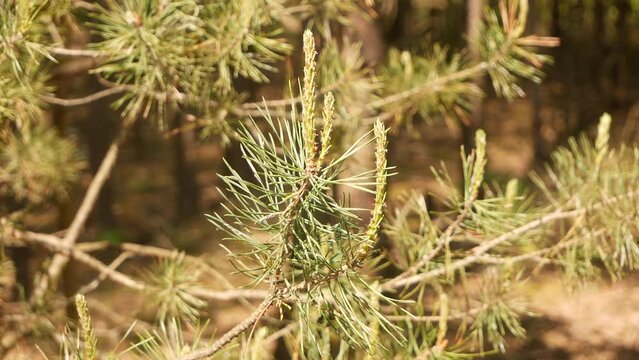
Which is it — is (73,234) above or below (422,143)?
above

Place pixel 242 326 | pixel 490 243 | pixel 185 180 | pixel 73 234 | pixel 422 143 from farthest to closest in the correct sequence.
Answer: pixel 422 143, pixel 185 180, pixel 73 234, pixel 490 243, pixel 242 326

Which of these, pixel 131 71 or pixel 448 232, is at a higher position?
pixel 131 71

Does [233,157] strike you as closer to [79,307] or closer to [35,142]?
[35,142]

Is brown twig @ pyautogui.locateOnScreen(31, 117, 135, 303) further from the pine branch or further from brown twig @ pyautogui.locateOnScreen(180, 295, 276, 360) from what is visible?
brown twig @ pyautogui.locateOnScreen(180, 295, 276, 360)

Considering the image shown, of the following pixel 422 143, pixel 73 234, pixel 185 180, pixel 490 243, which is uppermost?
pixel 490 243

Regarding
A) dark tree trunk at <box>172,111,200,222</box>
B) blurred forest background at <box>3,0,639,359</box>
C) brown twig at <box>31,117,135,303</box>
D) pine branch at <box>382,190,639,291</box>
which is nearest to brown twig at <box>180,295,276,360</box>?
pine branch at <box>382,190,639,291</box>

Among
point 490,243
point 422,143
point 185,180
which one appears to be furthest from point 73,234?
point 422,143

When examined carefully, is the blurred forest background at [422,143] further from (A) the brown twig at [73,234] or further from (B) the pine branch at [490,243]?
(B) the pine branch at [490,243]

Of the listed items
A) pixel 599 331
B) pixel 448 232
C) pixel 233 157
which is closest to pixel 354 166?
pixel 448 232

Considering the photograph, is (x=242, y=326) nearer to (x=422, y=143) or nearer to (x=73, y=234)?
(x=73, y=234)
